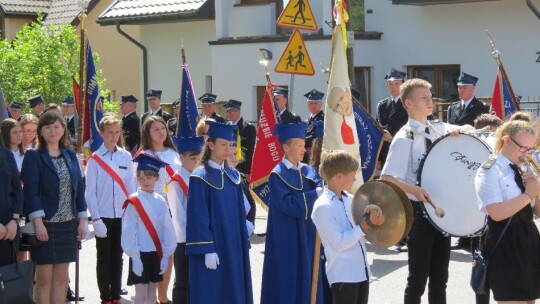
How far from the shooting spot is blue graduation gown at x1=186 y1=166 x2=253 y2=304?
7.24 m

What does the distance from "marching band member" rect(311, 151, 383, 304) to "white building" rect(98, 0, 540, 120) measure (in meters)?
12.2

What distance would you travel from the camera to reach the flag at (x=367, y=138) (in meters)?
10.1

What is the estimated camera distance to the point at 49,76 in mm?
21984

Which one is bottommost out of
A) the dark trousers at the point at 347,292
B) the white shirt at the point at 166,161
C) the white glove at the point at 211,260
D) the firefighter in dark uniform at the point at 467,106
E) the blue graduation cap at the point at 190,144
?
the dark trousers at the point at 347,292

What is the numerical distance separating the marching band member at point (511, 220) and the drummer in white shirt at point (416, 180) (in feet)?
2.68

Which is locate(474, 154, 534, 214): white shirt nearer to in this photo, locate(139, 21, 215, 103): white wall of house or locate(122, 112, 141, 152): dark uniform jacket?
locate(122, 112, 141, 152): dark uniform jacket

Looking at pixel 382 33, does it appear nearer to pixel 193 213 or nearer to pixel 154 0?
pixel 154 0

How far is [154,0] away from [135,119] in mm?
10870

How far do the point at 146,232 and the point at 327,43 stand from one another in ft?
42.8

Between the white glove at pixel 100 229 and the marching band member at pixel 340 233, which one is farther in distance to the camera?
the white glove at pixel 100 229

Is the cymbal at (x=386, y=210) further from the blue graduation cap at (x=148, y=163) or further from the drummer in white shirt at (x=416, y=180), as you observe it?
the blue graduation cap at (x=148, y=163)

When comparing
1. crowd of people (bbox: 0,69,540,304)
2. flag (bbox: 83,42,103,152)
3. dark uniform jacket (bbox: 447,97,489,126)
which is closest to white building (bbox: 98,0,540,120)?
dark uniform jacket (bbox: 447,97,489,126)

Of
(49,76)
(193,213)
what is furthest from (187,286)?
(49,76)

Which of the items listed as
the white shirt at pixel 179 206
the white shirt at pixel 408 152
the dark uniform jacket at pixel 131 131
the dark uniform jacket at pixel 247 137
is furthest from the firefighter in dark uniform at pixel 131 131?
the white shirt at pixel 408 152
